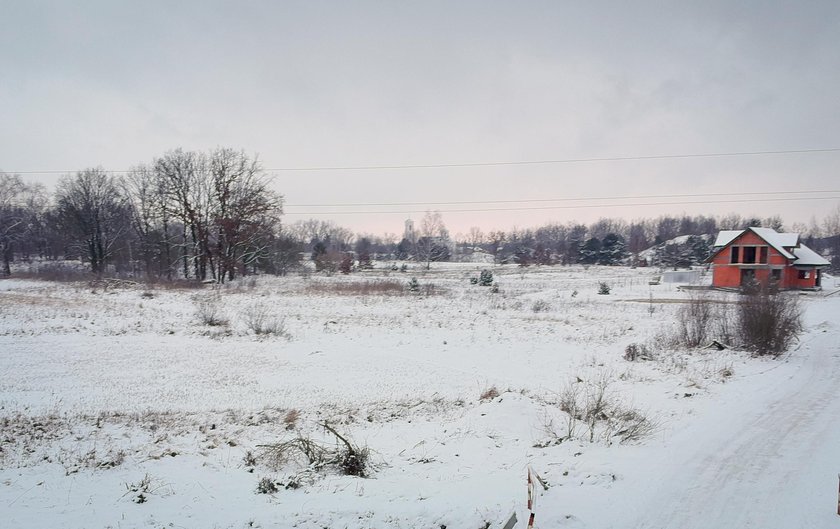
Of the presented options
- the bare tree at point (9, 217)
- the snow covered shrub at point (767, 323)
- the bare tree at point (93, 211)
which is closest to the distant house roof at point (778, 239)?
the snow covered shrub at point (767, 323)

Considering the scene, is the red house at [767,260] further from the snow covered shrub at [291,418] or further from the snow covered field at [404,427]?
the snow covered shrub at [291,418]

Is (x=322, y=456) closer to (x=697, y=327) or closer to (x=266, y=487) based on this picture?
(x=266, y=487)

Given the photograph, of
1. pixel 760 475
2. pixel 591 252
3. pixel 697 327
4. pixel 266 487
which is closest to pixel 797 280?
pixel 697 327

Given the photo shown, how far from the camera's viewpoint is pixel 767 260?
128ft

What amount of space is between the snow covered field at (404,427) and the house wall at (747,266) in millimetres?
25468

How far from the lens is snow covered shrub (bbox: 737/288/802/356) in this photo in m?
13.7

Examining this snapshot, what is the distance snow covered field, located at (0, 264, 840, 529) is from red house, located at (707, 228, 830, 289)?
84.5 ft

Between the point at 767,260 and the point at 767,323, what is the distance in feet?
108

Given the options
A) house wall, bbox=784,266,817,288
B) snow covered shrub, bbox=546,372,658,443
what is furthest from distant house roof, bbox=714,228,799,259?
snow covered shrub, bbox=546,372,658,443

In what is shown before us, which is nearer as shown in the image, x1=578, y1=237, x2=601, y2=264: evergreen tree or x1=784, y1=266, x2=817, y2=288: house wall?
x1=784, y1=266, x2=817, y2=288: house wall

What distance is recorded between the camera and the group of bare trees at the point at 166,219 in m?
43.0

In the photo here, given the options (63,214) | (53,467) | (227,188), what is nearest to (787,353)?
(53,467)

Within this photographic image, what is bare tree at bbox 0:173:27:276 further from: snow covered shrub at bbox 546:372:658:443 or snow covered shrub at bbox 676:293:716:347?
snow covered shrub at bbox 676:293:716:347

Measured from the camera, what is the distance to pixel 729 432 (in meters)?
7.03
